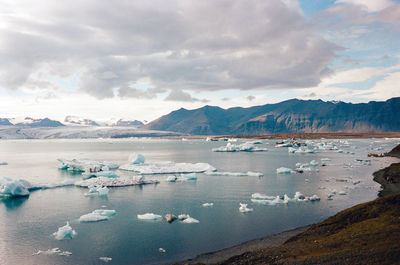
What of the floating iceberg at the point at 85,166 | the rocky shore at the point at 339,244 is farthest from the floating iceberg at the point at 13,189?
the rocky shore at the point at 339,244

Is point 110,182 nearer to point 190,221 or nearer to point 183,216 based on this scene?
point 183,216

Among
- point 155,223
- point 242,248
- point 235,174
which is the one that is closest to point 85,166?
point 235,174

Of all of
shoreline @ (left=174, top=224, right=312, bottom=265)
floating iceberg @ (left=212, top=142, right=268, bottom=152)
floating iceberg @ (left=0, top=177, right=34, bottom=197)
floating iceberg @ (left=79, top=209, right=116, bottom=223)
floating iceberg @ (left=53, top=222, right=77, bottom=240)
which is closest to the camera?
shoreline @ (left=174, top=224, right=312, bottom=265)

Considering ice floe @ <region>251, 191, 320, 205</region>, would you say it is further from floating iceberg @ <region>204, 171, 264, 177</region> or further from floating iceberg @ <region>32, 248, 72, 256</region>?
floating iceberg @ <region>32, 248, 72, 256</region>

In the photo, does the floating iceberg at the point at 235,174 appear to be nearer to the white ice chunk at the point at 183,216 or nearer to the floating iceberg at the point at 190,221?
the white ice chunk at the point at 183,216

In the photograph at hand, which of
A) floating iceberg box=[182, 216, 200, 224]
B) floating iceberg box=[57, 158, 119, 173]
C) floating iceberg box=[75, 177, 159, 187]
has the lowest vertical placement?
floating iceberg box=[182, 216, 200, 224]

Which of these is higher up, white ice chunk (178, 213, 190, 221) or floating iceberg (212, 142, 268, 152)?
floating iceberg (212, 142, 268, 152)

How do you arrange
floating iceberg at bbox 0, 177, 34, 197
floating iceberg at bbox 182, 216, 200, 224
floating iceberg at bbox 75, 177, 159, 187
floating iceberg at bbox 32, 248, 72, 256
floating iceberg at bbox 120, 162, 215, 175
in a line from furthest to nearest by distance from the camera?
floating iceberg at bbox 120, 162, 215, 175
floating iceberg at bbox 75, 177, 159, 187
floating iceberg at bbox 0, 177, 34, 197
floating iceberg at bbox 182, 216, 200, 224
floating iceberg at bbox 32, 248, 72, 256

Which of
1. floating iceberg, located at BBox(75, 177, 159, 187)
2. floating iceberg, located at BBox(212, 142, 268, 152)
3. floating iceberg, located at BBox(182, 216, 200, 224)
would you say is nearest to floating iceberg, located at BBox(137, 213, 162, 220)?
floating iceberg, located at BBox(182, 216, 200, 224)

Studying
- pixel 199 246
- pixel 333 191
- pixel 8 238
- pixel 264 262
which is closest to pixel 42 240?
pixel 8 238
